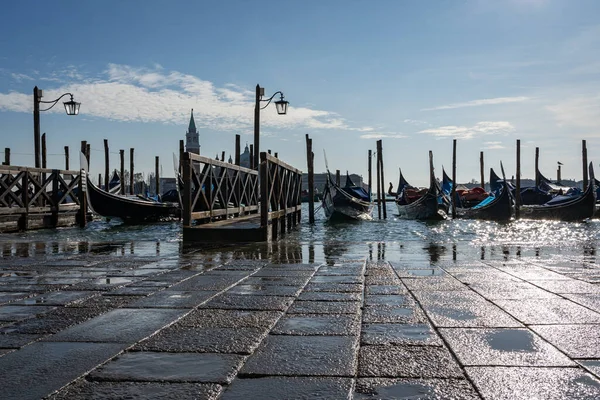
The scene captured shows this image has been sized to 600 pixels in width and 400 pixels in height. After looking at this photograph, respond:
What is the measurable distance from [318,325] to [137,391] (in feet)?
4.52

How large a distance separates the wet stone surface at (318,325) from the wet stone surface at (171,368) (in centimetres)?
60

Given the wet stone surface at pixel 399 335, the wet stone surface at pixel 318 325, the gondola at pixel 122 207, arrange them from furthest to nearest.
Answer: the gondola at pixel 122 207 → the wet stone surface at pixel 318 325 → the wet stone surface at pixel 399 335

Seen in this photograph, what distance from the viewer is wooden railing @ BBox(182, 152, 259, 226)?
10000mm

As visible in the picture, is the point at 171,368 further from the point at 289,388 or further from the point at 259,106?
the point at 259,106

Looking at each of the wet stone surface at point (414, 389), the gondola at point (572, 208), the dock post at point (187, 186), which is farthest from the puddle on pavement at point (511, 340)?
the gondola at point (572, 208)

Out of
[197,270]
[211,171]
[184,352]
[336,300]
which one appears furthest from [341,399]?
[211,171]

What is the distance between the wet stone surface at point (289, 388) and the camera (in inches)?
85.8

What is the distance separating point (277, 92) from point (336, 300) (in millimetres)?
12070

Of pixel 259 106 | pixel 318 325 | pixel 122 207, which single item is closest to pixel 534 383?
pixel 318 325

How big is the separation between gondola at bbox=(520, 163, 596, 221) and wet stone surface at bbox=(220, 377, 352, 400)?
26465 mm

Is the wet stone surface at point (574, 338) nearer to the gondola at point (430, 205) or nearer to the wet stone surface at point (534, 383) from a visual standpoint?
the wet stone surface at point (534, 383)

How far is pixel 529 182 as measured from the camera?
11956 centimetres

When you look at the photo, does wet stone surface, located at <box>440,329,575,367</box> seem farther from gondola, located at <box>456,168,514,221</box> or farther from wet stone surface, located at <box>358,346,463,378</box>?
gondola, located at <box>456,168,514,221</box>

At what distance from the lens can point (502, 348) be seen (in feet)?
9.32
